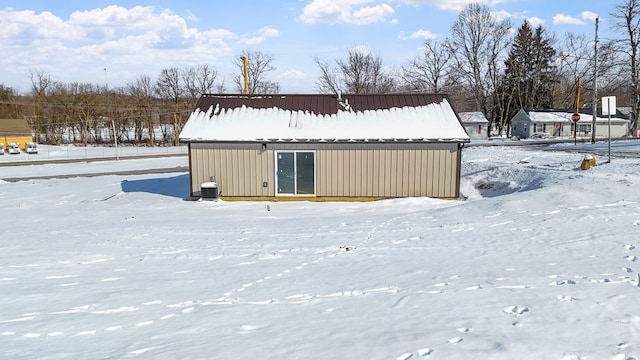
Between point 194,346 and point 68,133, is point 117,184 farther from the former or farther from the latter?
point 68,133

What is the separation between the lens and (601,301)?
4945 mm

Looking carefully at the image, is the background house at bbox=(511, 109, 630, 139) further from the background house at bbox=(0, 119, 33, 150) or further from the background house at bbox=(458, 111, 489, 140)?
the background house at bbox=(0, 119, 33, 150)

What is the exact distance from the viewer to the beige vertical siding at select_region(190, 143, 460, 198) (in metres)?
14.9

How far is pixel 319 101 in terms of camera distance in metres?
17.4

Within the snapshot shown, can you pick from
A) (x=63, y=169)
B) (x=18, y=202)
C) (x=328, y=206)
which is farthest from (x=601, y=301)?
(x=63, y=169)

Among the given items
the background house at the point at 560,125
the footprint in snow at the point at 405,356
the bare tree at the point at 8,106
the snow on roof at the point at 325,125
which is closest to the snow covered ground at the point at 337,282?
the footprint in snow at the point at 405,356

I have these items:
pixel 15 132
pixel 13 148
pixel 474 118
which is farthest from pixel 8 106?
pixel 474 118

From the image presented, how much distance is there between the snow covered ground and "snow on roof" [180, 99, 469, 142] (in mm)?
3122

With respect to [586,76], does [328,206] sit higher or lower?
lower

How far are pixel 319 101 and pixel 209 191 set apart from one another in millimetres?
5823

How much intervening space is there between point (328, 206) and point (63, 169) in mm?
25303

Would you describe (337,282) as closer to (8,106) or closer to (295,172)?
(295,172)

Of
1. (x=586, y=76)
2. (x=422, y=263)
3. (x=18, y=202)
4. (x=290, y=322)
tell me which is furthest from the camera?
(x=586, y=76)

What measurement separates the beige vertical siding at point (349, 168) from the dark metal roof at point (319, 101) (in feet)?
7.79
